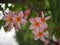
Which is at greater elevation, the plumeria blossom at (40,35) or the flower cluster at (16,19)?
the flower cluster at (16,19)

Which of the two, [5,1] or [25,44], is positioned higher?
[5,1]

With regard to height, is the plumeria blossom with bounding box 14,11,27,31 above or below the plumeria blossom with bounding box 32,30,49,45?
above

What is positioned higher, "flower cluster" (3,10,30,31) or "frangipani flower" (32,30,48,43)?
"flower cluster" (3,10,30,31)

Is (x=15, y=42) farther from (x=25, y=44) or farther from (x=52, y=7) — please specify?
(x=52, y=7)

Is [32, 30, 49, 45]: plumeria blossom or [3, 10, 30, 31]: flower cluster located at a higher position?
[3, 10, 30, 31]: flower cluster

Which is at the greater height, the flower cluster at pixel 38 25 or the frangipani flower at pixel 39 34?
the flower cluster at pixel 38 25

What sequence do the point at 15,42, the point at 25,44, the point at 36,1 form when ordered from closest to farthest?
the point at 36,1, the point at 25,44, the point at 15,42

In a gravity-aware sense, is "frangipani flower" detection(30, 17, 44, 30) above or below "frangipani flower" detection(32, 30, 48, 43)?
above

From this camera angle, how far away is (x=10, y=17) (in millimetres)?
909

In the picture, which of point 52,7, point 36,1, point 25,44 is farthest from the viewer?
point 25,44

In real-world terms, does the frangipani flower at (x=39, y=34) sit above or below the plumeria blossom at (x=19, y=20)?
below

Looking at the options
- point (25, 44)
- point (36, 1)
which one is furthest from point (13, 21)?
point (25, 44)

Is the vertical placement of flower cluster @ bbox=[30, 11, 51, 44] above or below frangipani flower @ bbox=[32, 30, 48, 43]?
above

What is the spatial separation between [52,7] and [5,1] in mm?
265
